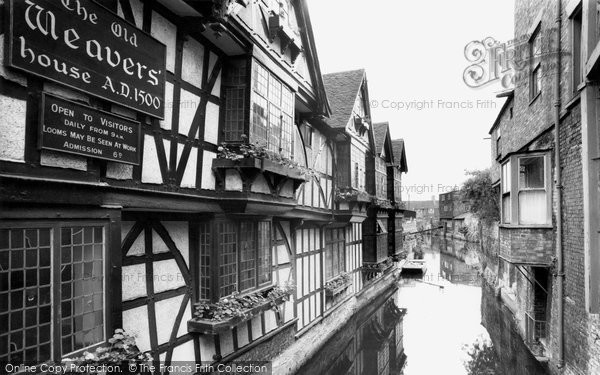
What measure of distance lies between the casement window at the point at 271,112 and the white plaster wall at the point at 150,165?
7.24ft

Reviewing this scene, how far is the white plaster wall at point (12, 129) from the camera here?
3676 millimetres

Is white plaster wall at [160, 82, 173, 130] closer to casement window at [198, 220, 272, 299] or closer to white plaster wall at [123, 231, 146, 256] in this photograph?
white plaster wall at [123, 231, 146, 256]

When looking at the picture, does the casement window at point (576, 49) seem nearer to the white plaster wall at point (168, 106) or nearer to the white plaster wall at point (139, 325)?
the white plaster wall at point (168, 106)

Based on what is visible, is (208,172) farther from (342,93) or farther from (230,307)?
(342,93)

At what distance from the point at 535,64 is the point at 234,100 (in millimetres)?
8927

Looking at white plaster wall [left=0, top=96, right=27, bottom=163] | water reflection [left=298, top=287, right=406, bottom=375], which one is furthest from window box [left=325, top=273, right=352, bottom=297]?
white plaster wall [left=0, top=96, right=27, bottom=163]

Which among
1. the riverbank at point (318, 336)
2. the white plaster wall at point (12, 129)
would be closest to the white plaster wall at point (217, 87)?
the white plaster wall at point (12, 129)

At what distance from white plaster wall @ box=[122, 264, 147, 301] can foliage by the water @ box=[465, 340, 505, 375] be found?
11.8m

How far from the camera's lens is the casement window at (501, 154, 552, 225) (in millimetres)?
9580

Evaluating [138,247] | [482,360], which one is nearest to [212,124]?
[138,247]

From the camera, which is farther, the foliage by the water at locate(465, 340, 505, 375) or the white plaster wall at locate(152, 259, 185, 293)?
the foliage by the water at locate(465, 340, 505, 375)

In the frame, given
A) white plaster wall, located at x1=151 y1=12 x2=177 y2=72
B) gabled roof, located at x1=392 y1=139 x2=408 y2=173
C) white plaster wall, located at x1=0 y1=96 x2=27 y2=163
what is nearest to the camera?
white plaster wall, located at x1=0 y1=96 x2=27 y2=163

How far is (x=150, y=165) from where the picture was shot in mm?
5664

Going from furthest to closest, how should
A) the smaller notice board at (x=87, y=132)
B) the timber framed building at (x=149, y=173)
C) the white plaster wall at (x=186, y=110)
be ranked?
the white plaster wall at (x=186, y=110)
the smaller notice board at (x=87, y=132)
the timber framed building at (x=149, y=173)
